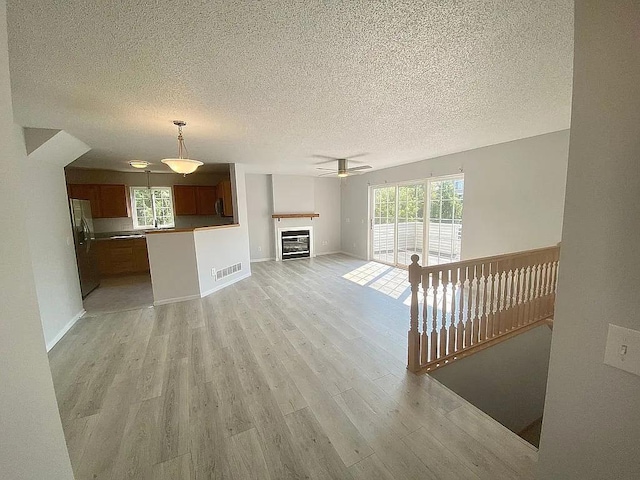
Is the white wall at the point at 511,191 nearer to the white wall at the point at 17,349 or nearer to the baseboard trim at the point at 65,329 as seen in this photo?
the white wall at the point at 17,349

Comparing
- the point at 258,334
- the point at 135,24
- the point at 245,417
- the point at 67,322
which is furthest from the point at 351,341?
the point at 67,322

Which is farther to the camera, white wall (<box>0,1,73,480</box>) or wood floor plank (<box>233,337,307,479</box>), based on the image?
wood floor plank (<box>233,337,307,479</box>)

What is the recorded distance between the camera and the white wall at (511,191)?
128 inches

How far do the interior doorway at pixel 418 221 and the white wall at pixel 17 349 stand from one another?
5.11 m

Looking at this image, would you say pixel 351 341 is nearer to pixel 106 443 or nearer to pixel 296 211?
pixel 106 443

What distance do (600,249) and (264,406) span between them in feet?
6.76

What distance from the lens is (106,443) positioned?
157cm

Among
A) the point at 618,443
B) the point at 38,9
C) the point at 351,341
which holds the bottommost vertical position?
the point at 351,341

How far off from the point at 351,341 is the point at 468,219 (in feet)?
10.3

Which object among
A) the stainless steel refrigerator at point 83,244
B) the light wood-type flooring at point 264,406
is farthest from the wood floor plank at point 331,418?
the stainless steel refrigerator at point 83,244

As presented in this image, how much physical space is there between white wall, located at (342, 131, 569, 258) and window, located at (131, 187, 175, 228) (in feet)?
20.8

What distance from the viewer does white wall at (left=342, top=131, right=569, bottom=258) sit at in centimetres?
325

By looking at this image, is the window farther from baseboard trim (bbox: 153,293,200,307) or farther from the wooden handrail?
the wooden handrail

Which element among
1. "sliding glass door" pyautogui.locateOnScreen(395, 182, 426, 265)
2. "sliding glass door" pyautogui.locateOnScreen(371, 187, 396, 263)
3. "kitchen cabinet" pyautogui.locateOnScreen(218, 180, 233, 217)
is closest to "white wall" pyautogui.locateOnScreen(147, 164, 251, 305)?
"kitchen cabinet" pyautogui.locateOnScreen(218, 180, 233, 217)
